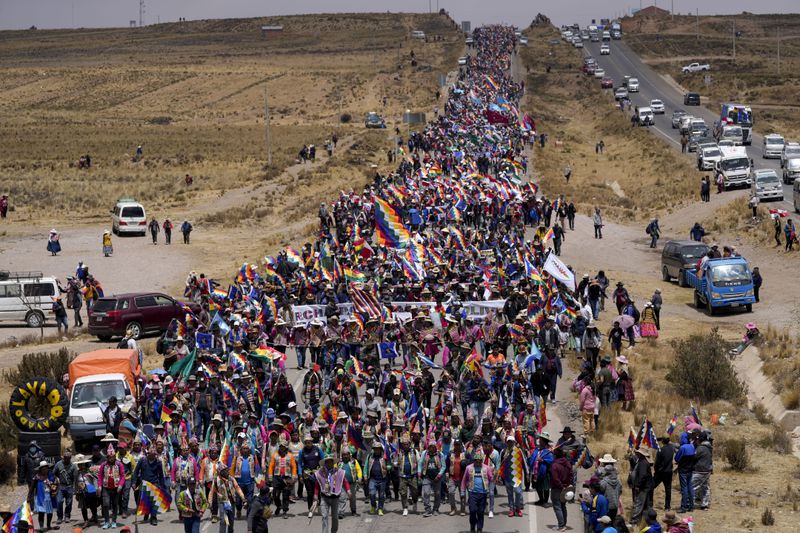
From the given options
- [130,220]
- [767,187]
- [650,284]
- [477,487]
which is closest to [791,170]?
[767,187]

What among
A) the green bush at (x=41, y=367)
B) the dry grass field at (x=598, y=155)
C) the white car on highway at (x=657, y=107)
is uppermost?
the green bush at (x=41, y=367)

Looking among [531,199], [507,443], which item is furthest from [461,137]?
[507,443]

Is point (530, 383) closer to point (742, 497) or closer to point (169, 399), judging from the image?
point (742, 497)

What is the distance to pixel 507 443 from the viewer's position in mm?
19172

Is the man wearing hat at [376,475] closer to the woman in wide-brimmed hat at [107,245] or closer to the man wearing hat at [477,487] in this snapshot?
the man wearing hat at [477,487]

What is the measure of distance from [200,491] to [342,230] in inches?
1112

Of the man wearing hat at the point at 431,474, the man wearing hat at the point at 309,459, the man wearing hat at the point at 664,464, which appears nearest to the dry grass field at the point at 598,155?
the man wearing hat at the point at 664,464

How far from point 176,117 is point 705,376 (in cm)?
12071

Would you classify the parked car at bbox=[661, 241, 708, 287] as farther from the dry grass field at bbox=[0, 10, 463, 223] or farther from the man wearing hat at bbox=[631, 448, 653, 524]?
the dry grass field at bbox=[0, 10, 463, 223]

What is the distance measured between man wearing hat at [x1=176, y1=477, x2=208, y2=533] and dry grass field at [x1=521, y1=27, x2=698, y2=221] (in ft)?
149

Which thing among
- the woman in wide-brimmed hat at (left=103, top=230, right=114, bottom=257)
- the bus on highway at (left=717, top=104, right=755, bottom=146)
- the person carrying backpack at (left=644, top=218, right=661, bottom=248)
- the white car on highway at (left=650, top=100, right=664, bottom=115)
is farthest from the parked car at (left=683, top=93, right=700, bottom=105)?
the woman in wide-brimmed hat at (left=103, top=230, right=114, bottom=257)

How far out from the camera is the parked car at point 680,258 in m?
43.4

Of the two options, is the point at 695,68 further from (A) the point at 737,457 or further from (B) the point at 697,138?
(A) the point at 737,457

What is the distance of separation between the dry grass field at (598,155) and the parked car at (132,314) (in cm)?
2982
